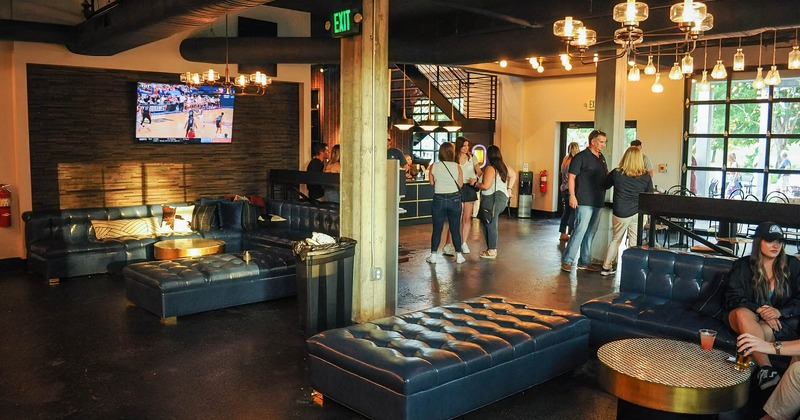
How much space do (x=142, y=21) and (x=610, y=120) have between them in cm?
636

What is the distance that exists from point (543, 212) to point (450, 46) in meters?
6.87

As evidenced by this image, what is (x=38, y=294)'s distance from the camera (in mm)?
7832

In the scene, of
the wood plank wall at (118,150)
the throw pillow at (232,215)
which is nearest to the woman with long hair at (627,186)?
the throw pillow at (232,215)

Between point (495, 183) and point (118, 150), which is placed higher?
point (118, 150)

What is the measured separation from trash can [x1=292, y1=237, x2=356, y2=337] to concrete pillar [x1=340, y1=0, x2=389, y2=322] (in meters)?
0.15

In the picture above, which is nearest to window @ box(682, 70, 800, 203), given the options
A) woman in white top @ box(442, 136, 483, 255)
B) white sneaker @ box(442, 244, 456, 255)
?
woman in white top @ box(442, 136, 483, 255)

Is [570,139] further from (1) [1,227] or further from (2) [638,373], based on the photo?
(2) [638,373]

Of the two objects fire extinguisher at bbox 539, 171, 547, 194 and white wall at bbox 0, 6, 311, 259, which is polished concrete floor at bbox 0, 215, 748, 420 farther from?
fire extinguisher at bbox 539, 171, 547, 194

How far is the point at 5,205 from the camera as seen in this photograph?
9273 mm

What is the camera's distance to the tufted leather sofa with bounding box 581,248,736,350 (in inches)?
198

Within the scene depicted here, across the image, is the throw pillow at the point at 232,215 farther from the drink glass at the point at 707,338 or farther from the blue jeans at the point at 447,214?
the drink glass at the point at 707,338

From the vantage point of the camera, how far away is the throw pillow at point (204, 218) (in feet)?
33.2

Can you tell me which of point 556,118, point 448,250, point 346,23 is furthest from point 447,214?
point 556,118

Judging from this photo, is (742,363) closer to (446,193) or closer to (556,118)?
(446,193)
